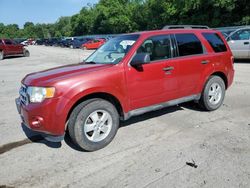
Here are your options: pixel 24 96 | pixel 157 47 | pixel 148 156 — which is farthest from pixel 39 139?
pixel 157 47

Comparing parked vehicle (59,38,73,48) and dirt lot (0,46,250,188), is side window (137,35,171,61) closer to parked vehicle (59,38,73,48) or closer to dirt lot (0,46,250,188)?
dirt lot (0,46,250,188)

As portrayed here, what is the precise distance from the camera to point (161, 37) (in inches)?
211

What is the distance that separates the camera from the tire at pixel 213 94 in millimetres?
6105

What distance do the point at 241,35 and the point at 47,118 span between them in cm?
1273

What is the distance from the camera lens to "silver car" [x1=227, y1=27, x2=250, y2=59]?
14016 mm

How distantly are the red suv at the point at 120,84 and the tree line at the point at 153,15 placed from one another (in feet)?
113

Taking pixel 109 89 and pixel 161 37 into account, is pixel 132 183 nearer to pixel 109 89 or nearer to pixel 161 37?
pixel 109 89

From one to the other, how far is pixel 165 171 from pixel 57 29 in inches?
5844

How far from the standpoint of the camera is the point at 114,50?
17.5ft

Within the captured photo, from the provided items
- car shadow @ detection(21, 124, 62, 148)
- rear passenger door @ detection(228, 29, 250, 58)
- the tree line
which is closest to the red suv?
car shadow @ detection(21, 124, 62, 148)

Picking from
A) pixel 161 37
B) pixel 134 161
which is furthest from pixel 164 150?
pixel 161 37

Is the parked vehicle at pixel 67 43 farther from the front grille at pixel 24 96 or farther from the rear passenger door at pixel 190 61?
the front grille at pixel 24 96

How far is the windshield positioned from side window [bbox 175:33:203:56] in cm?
94

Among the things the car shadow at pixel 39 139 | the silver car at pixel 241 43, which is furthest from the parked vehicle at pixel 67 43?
the car shadow at pixel 39 139
